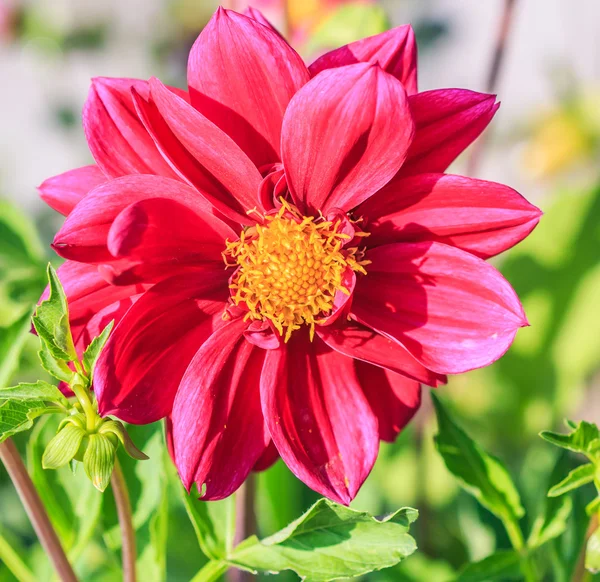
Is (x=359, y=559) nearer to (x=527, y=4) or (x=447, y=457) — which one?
(x=447, y=457)

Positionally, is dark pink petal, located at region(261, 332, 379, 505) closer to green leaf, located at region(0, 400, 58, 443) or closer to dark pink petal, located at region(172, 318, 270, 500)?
dark pink petal, located at region(172, 318, 270, 500)

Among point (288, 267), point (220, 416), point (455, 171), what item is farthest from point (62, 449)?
point (455, 171)

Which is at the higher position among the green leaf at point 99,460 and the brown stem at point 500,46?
the brown stem at point 500,46

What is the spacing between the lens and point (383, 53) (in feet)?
1.95

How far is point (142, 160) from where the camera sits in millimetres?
586

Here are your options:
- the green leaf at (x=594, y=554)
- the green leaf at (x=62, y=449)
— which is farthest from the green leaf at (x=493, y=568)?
the green leaf at (x=62, y=449)

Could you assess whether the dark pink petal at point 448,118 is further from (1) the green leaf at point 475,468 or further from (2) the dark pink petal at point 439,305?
(1) the green leaf at point 475,468

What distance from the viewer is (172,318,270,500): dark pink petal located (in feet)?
1.79

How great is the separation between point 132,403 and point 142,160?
0.19 meters

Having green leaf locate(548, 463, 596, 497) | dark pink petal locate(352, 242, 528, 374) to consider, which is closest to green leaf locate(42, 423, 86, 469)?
dark pink petal locate(352, 242, 528, 374)

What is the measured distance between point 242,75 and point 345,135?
0.30 ft

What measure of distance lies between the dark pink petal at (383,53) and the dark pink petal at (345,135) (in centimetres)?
7

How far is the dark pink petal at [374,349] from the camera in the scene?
22.3 inches

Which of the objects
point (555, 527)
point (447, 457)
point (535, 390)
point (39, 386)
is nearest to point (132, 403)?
point (39, 386)
